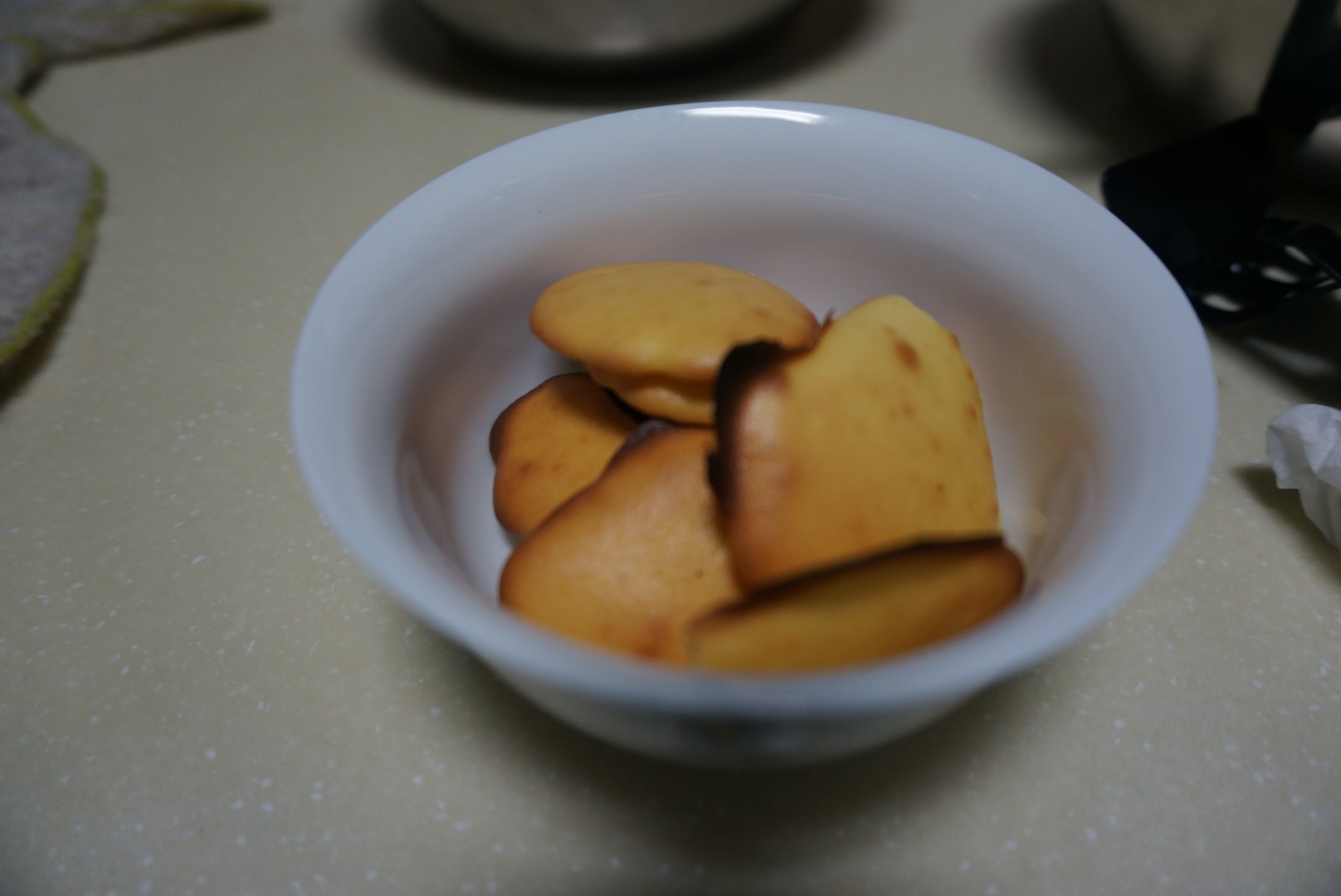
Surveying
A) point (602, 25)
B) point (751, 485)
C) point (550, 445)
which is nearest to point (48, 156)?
point (602, 25)

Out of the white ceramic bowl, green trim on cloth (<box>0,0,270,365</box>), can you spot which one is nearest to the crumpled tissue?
the white ceramic bowl

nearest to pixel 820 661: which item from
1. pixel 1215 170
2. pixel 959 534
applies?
pixel 959 534

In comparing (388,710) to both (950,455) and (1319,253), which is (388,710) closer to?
(950,455)

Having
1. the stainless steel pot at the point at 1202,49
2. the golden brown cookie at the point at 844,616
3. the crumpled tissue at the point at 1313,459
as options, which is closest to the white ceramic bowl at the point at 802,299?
the golden brown cookie at the point at 844,616

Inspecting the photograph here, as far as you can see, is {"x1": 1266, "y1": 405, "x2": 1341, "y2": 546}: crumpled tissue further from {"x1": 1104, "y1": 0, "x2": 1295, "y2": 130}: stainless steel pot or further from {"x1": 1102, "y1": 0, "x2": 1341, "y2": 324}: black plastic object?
{"x1": 1104, "y1": 0, "x2": 1295, "y2": 130}: stainless steel pot

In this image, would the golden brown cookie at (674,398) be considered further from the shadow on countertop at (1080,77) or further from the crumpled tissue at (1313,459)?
the shadow on countertop at (1080,77)

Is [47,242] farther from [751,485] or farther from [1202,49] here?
[1202,49]
